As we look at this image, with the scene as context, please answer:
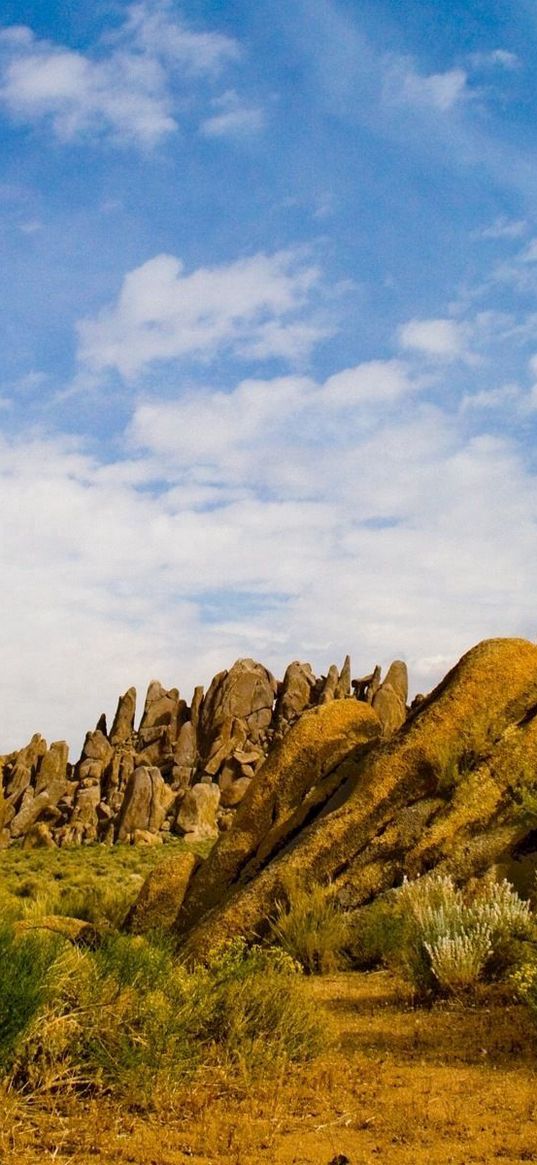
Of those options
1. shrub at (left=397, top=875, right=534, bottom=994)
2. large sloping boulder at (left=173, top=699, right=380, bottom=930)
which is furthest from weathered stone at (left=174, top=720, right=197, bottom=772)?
shrub at (left=397, top=875, right=534, bottom=994)

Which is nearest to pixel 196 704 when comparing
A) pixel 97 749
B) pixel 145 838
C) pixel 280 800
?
pixel 97 749

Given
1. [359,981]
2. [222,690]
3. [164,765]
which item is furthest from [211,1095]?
[222,690]

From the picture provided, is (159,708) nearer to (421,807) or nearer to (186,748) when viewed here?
(186,748)

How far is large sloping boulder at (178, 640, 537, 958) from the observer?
12828 millimetres

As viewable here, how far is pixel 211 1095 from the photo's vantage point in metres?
6.68

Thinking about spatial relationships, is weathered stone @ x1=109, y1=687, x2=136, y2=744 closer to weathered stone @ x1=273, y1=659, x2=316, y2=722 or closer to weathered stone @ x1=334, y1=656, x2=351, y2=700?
weathered stone @ x1=273, y1=659, x2=316, y2=722

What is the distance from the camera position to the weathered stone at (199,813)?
53.8m

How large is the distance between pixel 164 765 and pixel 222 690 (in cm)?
1002

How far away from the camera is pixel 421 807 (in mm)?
13305

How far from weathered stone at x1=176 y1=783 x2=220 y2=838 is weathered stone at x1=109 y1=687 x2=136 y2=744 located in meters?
26.4

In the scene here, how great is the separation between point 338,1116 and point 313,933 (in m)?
5.32

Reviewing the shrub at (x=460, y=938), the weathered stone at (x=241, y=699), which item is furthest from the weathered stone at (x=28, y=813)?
the shrub at (x=460, y=938)

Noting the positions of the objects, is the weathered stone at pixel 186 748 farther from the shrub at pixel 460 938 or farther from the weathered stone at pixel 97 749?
the shrub at pixel 460 938

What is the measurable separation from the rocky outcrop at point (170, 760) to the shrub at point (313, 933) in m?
36.7
